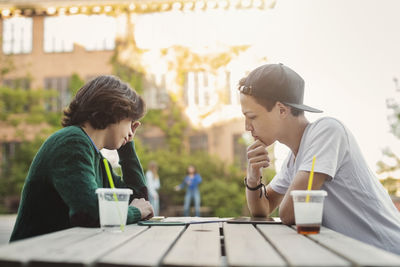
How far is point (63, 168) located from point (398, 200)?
5.98 m

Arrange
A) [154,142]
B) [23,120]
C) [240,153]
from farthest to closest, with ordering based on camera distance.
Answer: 1. [23,120]
2. [154,142]
3. [240,153]

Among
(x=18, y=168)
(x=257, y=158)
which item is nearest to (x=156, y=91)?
(x=18, y=168)

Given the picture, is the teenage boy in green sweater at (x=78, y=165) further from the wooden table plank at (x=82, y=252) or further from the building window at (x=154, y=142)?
the building window at (x=154, y=142)

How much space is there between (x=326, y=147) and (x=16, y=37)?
19.9 meters

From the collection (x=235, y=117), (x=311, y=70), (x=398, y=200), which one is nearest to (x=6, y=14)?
(x=235, y=117)

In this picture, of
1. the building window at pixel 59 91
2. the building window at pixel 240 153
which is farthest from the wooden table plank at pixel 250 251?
the building window at pixel 59 91

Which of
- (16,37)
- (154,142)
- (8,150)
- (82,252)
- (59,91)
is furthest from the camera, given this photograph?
(16,37)

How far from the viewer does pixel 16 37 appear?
19.5 metres

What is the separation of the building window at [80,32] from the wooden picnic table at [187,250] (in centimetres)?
1804

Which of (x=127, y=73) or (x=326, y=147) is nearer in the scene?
(x=326, y=147)

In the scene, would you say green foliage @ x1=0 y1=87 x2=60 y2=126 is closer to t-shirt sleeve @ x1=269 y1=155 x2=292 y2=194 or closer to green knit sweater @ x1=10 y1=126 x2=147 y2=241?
t-shirt sleeve @ x1=269 y1=155 x2=292 y2=194

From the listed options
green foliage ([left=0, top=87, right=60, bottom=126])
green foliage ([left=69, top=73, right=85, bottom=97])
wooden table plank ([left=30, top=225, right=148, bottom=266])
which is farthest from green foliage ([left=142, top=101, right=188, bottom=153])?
wooden table plank ([left=30, top=225, right=148, bottom=266])

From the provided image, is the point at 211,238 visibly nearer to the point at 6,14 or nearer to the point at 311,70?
the point at 311,70

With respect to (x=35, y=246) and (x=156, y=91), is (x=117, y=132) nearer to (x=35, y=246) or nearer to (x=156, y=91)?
(x=35, y=246)
